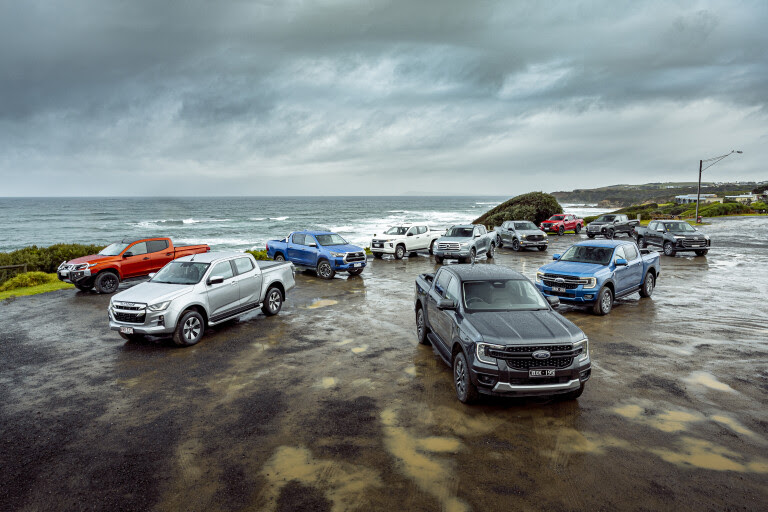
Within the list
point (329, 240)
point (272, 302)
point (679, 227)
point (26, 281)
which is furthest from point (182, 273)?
point (679, 227)

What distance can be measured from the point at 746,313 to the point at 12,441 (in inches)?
610

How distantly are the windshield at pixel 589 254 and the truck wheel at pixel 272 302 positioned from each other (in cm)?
851

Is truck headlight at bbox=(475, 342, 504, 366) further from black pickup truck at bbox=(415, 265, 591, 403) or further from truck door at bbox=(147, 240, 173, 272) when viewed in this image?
truck door at bbox=(147, 240, 173, 272)

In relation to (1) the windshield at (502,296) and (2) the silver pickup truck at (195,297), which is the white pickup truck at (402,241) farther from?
(1) the windshield at (502,296)

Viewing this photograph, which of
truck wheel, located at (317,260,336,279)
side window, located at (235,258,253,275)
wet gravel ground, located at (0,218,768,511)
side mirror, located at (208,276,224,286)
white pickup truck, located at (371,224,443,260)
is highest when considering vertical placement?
side window, located at (235,258,253,275)

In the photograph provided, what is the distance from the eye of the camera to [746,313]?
11.4 meters

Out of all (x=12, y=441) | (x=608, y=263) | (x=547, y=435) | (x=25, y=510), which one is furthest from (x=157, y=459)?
(x=608, y=263)

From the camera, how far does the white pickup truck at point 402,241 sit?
920 inches

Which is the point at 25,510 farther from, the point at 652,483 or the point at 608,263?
the point at 608,263

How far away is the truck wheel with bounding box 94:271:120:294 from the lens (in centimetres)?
1488

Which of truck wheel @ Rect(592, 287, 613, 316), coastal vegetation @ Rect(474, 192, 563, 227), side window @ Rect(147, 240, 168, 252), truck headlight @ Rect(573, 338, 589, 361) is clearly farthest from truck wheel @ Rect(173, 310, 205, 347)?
coastal vegetation @ Rect(474, 192, 563, 227)

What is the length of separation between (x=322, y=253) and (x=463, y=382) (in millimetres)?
12168

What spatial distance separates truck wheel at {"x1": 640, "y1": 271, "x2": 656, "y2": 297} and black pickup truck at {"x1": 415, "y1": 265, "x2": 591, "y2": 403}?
7812 millimetres

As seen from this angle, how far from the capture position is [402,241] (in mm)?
23594
